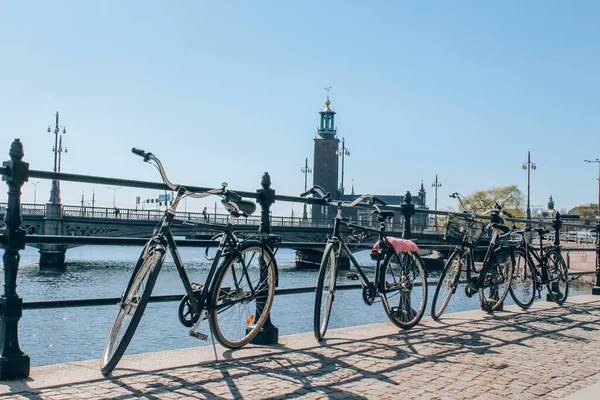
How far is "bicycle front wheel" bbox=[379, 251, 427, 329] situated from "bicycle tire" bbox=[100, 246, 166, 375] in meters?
2.19

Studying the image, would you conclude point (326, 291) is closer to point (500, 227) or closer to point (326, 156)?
point (500, 227)

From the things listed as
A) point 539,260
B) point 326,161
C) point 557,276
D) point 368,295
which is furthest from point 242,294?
point 326,161

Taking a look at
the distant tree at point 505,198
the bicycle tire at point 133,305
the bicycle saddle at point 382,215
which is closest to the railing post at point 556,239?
the bicycle saddle at point 382,215

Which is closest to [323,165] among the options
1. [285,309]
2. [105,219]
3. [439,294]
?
[105,219]

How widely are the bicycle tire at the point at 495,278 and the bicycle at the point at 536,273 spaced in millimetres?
173

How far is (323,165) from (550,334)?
346 feet

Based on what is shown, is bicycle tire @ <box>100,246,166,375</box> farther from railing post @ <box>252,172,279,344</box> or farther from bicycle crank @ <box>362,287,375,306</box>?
bicycle crank @ <box>362,287,375,306</box>

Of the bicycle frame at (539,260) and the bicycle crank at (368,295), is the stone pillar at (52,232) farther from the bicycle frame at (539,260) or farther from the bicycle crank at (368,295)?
the bicycle crank at (368,295)

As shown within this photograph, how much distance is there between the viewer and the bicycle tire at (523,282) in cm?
689

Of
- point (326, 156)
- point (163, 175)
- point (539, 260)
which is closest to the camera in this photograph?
point (163, 175)

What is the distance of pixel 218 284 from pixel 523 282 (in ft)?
14.8

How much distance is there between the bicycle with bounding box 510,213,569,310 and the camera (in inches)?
271

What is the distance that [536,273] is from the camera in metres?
7.32

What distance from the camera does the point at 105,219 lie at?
125 ft
